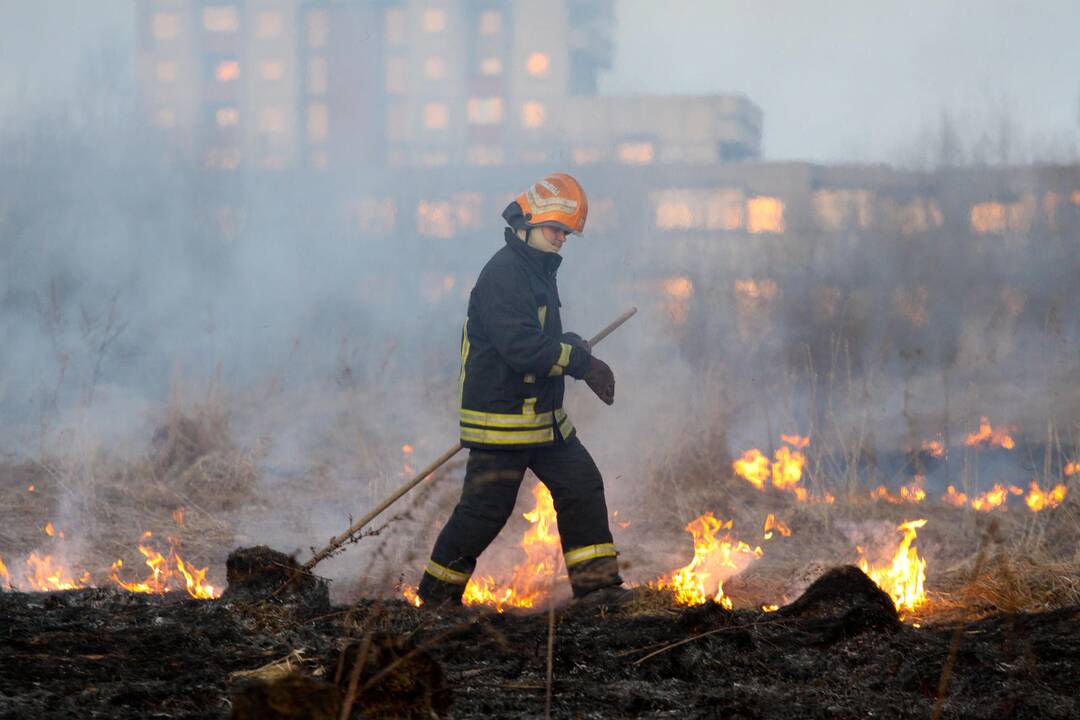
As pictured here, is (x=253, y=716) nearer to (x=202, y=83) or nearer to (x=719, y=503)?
(x=719, y=503)

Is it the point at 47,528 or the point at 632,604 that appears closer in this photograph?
the point at 632,604

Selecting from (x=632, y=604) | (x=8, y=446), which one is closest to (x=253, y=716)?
(x=632, y=604)

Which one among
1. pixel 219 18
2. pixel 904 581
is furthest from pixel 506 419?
pixel 219 18

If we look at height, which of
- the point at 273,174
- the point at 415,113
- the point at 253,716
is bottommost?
the point at 253,716

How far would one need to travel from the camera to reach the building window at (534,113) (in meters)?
17.9

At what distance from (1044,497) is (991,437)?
2.18 meters

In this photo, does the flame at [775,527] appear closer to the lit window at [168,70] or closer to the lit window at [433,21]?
the lit window at [433,21]

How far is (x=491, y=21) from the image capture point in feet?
68.0

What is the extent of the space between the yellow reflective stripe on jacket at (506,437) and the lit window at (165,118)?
945 cm

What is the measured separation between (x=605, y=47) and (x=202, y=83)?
21.3 feet

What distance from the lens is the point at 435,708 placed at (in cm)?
232

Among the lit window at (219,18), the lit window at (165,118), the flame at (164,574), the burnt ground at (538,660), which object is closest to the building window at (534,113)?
the lit window at (219,18)

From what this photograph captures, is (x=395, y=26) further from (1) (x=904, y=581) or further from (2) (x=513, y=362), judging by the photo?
(1) (x=904, y=581)

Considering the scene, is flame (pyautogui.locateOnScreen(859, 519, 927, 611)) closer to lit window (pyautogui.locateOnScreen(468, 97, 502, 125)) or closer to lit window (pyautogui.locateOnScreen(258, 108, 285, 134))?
lit window (pyautogui.locateOnScreen(258, 108, 285, 134))
